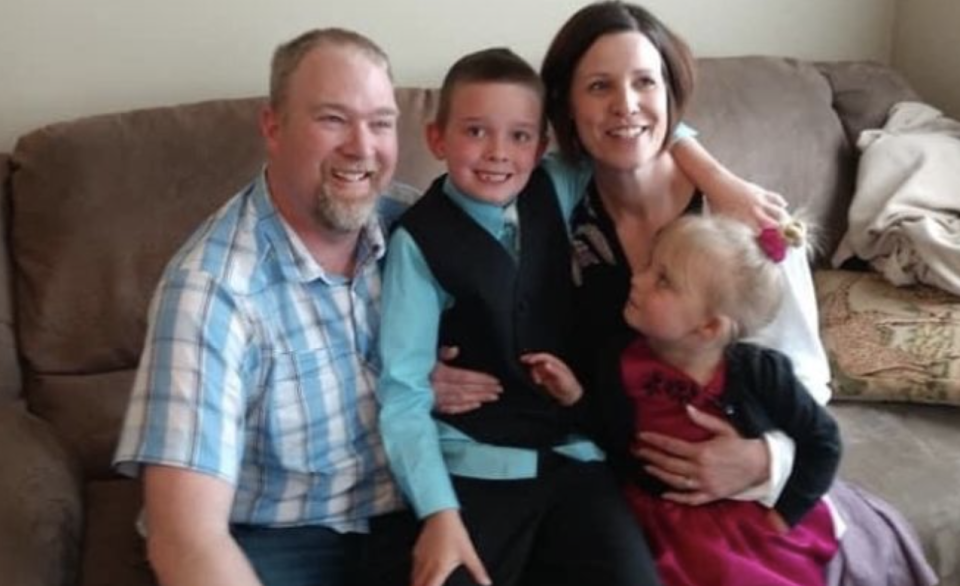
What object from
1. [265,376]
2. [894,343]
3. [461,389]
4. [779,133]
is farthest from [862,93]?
[265,376]

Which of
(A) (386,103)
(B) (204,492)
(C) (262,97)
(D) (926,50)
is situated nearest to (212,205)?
(C) (262,97)

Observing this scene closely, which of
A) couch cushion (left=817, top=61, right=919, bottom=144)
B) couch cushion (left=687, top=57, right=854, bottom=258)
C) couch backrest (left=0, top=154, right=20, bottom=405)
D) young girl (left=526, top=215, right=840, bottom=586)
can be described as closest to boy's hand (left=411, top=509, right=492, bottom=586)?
young girl (left=526, top=215, right=840, bottom=586)

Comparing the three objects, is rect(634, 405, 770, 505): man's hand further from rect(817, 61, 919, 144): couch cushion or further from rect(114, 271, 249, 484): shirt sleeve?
rect(817, 61, 919, 144): couch cushion

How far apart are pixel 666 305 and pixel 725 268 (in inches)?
3.9

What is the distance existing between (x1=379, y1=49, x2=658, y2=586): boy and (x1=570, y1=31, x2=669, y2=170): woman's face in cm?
9

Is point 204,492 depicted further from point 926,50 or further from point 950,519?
point 926,50

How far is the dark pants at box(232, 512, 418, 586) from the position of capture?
1.66 meters

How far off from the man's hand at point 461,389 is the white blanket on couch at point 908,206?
40.0 inches

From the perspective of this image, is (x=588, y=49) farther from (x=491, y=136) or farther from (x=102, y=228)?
(x=102, y=228)

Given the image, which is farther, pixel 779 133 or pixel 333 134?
pixel 779 133

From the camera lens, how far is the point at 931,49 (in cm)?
289

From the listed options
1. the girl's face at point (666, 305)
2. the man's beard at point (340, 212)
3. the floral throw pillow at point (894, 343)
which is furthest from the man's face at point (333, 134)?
the floral throw pillow at point (894, 343)

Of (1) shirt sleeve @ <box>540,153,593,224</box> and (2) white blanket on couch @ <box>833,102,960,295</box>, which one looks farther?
(2) white blanket on couch @ <box>833,102,960,295</box>

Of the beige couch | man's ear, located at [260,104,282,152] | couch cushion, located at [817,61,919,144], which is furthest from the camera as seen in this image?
couch cushion, located at [817,61,919,144]
